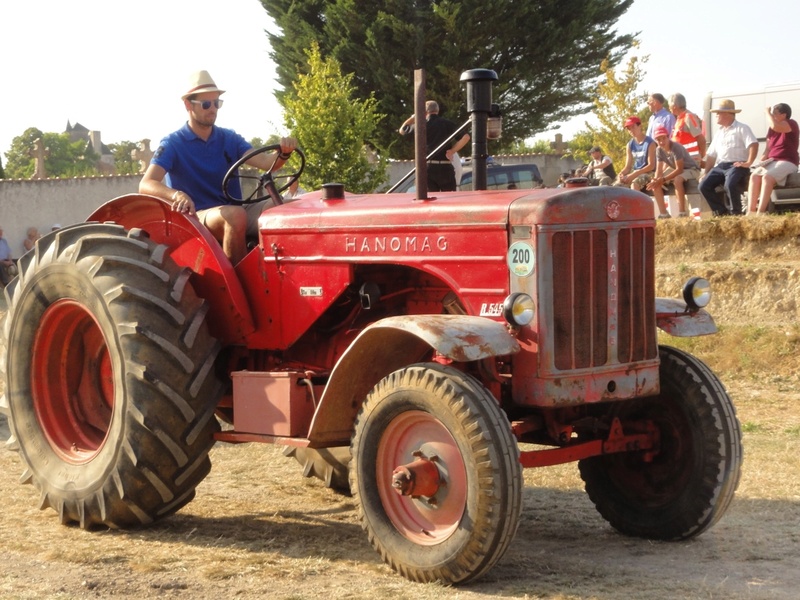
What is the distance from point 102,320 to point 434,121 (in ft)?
19.4

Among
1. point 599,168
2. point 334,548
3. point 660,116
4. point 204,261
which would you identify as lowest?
point 334,548

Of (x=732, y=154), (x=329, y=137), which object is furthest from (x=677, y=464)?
(x=329, y=137)

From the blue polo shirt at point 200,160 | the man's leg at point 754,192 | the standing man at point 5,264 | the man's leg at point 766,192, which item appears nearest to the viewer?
the blue polo shirt at point 200,160

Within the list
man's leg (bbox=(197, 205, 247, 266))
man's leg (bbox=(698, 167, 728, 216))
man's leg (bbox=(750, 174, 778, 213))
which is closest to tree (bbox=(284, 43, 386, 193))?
man's leg (bbox=(698, 167, 728, 216))

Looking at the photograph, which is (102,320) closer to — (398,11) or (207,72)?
(207,72)

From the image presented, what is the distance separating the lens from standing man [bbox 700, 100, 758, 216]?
13.7 m

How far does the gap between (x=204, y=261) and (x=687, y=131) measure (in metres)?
10.4

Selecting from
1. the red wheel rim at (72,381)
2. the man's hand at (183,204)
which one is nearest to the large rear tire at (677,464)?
the man's hand at (183,204)

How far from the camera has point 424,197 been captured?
18.9 ft

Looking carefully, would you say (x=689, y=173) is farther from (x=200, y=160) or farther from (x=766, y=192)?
(x=200, y=160)

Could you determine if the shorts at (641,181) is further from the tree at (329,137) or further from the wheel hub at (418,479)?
the wheel hub at (418,479)

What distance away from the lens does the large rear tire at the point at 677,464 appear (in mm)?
5707

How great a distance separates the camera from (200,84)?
688 centimetres

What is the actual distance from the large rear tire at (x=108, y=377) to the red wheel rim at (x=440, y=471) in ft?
3.88
